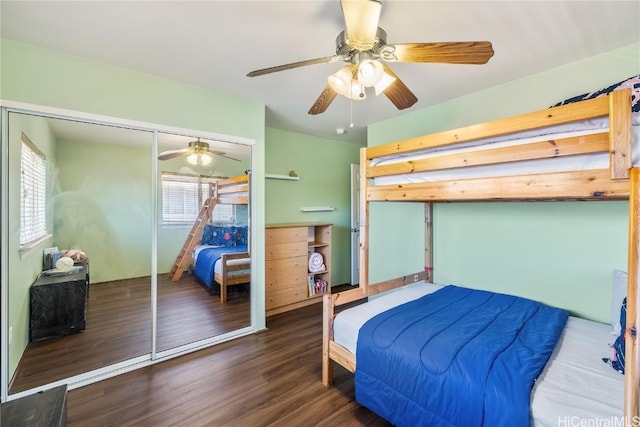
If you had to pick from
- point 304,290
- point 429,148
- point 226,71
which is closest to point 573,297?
point 429,148

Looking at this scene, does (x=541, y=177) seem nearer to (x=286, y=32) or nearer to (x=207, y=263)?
(x=286, y=32)

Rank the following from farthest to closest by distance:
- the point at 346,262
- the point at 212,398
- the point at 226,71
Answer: the point at 346,262 < the point at 226,71 < the point at 212,398

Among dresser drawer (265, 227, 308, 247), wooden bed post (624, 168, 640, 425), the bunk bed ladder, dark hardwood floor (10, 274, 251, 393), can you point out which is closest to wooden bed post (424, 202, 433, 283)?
dresser drawer (265, 227, 308, 247)

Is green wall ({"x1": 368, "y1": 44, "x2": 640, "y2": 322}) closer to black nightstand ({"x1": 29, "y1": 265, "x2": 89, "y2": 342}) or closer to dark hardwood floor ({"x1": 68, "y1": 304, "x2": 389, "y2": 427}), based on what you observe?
dark hardwood floor ({"x1": 68, "y1": 304, "x2": 389, "y2": 427})

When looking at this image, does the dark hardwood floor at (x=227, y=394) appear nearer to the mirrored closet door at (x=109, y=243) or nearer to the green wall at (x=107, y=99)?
the mirrored closet door at (x=109, y=243)

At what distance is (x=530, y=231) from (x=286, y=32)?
2.47 meters

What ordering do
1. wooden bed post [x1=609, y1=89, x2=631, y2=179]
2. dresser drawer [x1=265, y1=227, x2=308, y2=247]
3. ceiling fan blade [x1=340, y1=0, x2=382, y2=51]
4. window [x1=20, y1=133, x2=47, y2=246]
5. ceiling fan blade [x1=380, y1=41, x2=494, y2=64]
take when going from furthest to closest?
dresser drawer [x1=265, y1=227, x2=308, y2=247]
window [x1=20, y1=133, x2=47, y2=246]
ceiling fan blade [x1=380, y1=41, x2=494, y2=64]
ceiling fan blade [x1=340, y1=0, x2=382, y2=51]
wooden bed post [x1=609, y1=89, x2=631, y2=179]

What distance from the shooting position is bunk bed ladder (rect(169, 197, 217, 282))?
255cm

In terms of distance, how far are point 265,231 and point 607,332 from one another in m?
2.97

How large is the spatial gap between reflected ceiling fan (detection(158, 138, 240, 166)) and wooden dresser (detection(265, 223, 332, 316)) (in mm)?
1092

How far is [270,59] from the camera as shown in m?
2.04

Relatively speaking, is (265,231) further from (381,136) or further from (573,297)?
(573,297)

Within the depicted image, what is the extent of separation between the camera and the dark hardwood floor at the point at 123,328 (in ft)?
6.75

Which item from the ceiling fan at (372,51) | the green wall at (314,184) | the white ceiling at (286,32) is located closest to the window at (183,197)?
the white ceiling at (286,32)
